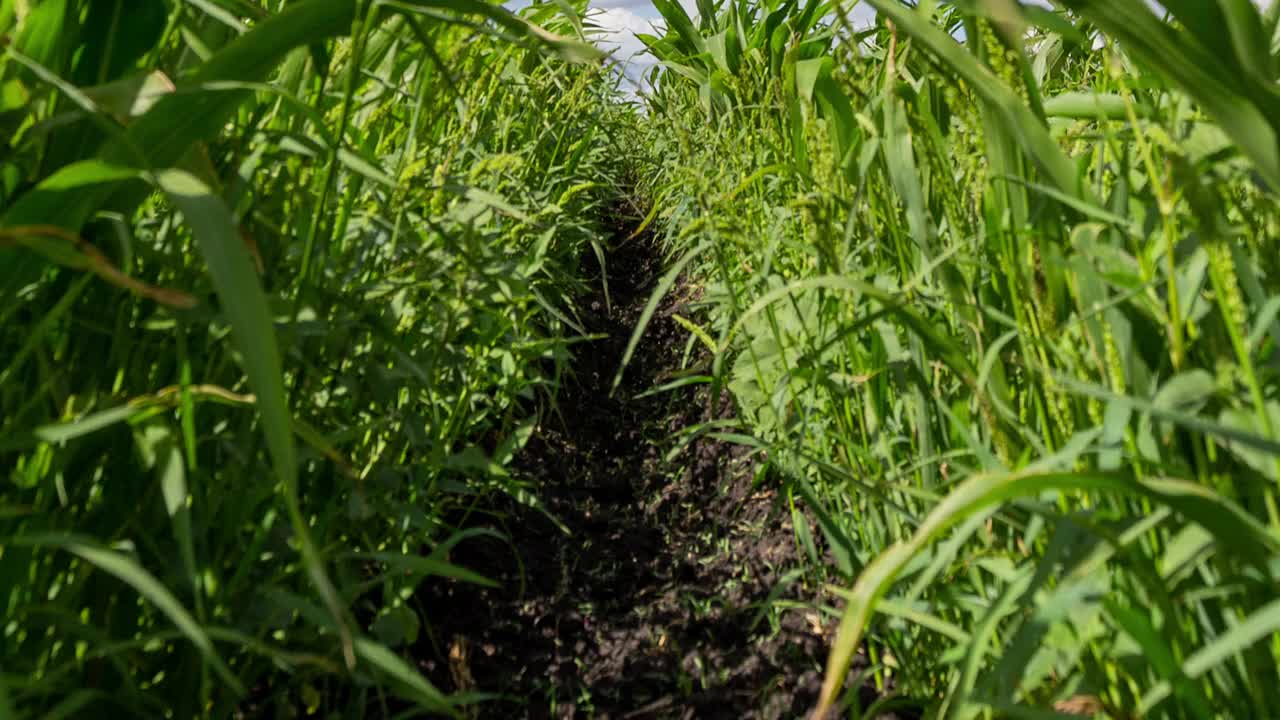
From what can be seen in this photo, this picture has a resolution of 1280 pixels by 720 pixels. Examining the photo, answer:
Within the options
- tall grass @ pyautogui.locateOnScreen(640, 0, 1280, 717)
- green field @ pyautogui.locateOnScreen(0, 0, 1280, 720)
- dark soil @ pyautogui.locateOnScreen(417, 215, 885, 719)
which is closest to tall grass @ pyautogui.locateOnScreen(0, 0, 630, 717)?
green field @ pyautogui.locateOnScreen(0, 0, 1280, 720)

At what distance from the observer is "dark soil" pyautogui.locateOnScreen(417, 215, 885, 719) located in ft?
4.58

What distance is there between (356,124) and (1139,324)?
1.13 m

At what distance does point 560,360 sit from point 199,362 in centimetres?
71

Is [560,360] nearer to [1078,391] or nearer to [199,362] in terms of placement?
[199,362]

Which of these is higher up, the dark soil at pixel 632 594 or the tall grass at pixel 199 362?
the tall grass at pixel 199 362

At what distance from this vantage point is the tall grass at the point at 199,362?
831 mm

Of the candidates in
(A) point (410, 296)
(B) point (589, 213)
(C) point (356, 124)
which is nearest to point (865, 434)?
(A) point (410, 296)

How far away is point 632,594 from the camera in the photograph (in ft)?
5.64

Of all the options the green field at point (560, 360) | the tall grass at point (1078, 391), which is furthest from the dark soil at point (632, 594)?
the tall grass at point (1078, 391)

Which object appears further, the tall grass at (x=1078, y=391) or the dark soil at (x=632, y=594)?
the dark soil at (x=632, y=594)

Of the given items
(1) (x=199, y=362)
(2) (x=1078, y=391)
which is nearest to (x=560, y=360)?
(1) (x=199, y=362)

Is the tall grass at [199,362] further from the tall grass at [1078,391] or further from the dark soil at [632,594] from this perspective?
the tall grass at [1078,391]

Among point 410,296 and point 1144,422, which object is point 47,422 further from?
point 1144,422

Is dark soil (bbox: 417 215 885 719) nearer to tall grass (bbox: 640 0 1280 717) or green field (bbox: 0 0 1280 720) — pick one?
green field (bbox: 0 0 1280 720)
